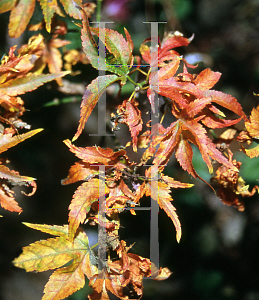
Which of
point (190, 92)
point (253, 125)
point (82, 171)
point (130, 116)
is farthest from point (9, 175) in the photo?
point (253, 125)

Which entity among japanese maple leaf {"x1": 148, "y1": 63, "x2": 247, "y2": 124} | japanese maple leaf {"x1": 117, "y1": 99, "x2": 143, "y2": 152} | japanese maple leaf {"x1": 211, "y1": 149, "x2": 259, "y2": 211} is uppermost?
japanese maple leaf {"x1": 148, "y1": 63, "x2": 247, "y2": 124}

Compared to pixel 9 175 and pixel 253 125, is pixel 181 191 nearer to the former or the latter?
pixel 253 125

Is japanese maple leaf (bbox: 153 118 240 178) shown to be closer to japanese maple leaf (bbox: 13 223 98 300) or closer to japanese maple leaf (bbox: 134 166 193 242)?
japanese maple leaf (bbox: 134 166 193 242)

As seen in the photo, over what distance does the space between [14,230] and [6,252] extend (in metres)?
0.06

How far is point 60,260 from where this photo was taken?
16.3 inches

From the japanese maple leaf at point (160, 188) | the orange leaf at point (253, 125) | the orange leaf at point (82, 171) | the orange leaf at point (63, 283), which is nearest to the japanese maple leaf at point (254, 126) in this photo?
the orange leaf at point (253, 125)

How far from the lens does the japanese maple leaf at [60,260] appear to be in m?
0.40

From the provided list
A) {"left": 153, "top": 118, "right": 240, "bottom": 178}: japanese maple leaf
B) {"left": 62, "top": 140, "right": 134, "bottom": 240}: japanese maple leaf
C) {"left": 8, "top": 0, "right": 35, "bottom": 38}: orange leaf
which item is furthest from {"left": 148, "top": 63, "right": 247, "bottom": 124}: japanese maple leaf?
{"left": 8, "top": 0, "right": 35, "bottom": 38}: orange leaf

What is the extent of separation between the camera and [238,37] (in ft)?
2.01

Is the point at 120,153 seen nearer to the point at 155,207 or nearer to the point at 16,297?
the point at 155,207

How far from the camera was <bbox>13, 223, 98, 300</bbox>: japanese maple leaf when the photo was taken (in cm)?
40

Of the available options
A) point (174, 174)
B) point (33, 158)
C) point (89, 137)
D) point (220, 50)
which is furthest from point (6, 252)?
point (220, 50)

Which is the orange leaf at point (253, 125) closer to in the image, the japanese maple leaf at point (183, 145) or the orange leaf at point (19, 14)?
the japanese maple leaf at point (183, 145)

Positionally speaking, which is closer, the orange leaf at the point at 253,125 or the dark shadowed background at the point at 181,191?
the orange leaf at the point at 253,125
